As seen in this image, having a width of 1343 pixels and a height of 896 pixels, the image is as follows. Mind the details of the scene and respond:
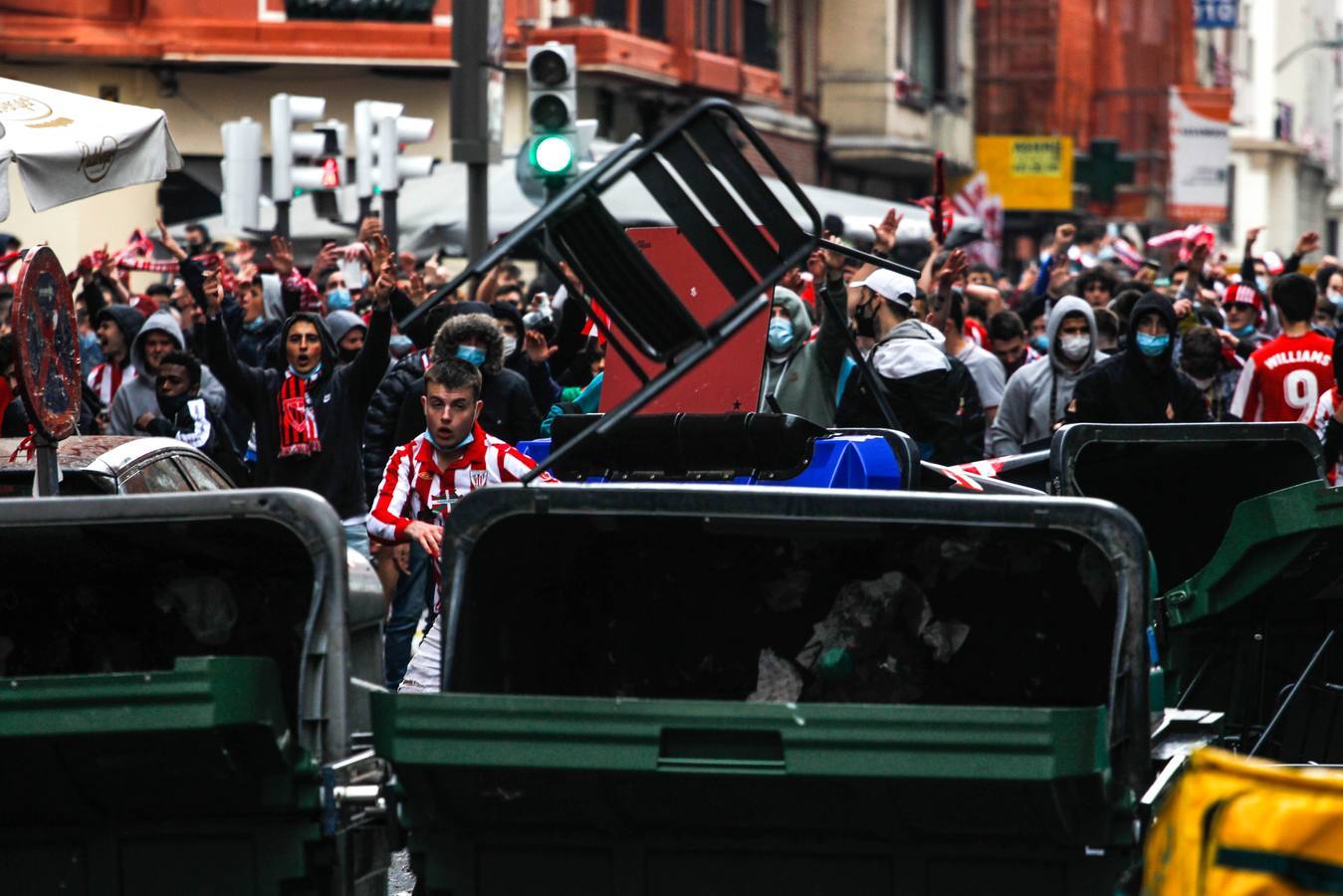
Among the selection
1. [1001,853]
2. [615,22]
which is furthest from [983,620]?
→ [615,22]

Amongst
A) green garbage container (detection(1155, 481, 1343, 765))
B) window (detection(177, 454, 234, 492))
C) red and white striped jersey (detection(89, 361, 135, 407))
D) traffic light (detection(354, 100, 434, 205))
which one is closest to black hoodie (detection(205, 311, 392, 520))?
window (detection(177, 454, 234, 492))

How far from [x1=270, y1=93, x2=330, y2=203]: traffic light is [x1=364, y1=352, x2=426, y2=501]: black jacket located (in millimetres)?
7922

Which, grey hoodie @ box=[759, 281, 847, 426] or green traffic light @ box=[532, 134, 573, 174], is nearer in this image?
grey hoodie @ box=[759, 281, 847, 426]

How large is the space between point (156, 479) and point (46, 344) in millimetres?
794

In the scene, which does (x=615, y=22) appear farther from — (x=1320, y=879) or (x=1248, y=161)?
(x=1248, y=161)

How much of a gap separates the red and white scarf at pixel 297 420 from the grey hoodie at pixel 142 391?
1.26 m

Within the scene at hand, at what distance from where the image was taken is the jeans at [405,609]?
32.6ft

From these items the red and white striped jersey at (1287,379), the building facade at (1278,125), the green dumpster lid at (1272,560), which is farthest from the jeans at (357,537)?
the building facade at (1278,125)

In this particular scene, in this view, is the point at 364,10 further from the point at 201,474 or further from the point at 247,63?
the point at 201,474

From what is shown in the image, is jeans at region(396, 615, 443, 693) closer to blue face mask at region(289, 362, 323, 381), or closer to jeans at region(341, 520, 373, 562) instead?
jeans at region(341, 520, 373, 562)

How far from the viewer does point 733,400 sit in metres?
9.31

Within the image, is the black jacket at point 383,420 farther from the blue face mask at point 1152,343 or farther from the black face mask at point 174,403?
the blue face mask at point 1152,343

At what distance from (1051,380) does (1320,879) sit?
903 centimetres

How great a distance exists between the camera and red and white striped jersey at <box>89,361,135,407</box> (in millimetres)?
13633
